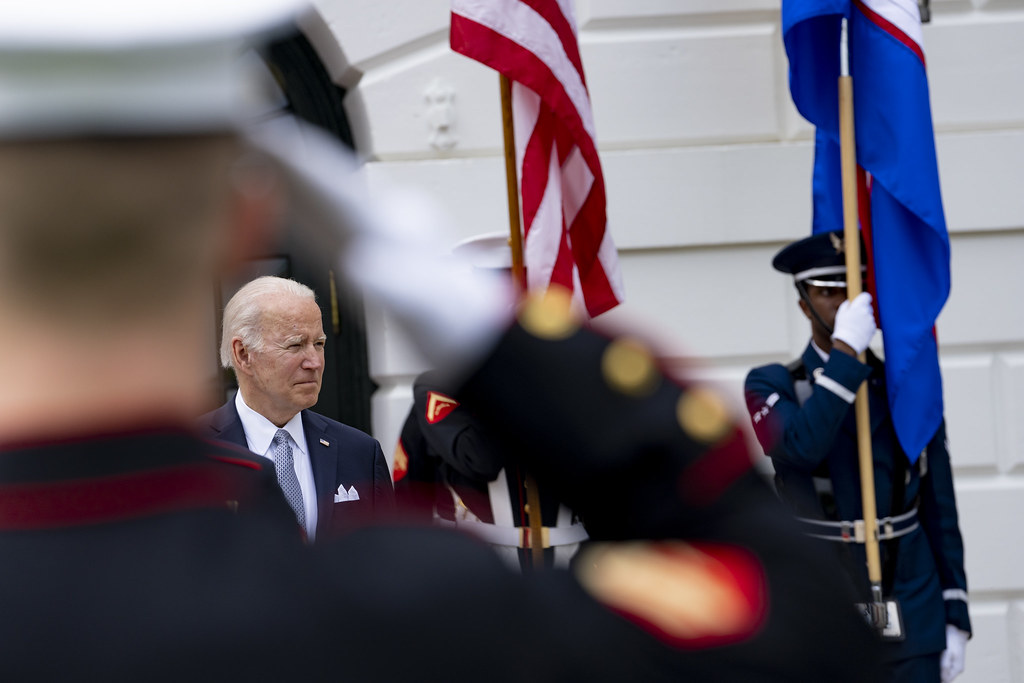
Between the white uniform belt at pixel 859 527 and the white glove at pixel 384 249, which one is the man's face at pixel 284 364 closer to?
the white uniform belt at pixel 859 527

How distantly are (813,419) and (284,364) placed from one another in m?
1.39

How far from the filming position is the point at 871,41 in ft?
10.3

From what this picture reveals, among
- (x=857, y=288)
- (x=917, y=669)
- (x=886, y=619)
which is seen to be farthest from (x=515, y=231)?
(x=917, y=669)

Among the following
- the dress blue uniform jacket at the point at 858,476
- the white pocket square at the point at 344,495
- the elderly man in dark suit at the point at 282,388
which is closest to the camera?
the white pocket square at the point at 344,495

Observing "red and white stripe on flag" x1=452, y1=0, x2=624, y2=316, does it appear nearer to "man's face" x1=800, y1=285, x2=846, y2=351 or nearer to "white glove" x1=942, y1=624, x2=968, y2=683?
"man's face" x1=800, y1=285, x2=846, y2=351

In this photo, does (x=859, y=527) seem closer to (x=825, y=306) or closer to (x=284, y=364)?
(x=825, y=306)

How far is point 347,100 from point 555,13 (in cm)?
145

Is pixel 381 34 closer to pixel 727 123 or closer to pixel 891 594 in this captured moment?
pixel 727 123

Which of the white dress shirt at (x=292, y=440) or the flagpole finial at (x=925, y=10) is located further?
the flagpole finial at (x=925, y=10)

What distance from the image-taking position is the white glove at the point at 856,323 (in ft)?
9.72

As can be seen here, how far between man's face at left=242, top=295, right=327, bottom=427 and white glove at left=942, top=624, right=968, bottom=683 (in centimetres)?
188

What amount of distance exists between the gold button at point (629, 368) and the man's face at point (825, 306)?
2639 millimetres

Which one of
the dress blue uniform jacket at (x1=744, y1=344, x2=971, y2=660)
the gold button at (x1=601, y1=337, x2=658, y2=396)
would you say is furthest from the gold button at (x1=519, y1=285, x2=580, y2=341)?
the dress blue uniform jacket at (x1=744, y1=344, x2=971, y2=660)

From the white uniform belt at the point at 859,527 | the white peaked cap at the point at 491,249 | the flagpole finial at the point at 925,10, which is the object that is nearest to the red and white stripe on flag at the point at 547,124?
the white peaked cap at the point at 491,249
